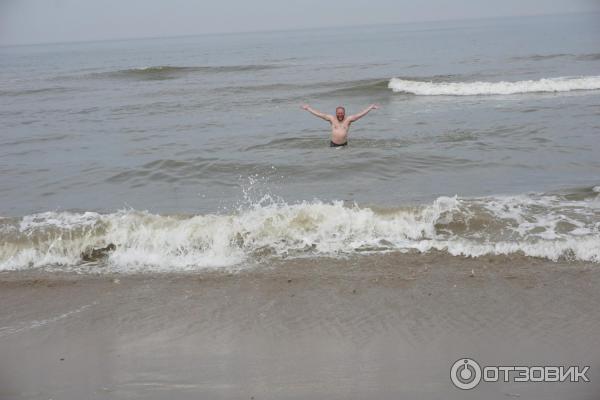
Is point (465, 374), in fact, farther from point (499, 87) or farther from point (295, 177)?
point (499, 87)

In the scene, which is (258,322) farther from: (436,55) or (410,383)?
(436,55)

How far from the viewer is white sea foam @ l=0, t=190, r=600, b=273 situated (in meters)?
5.87

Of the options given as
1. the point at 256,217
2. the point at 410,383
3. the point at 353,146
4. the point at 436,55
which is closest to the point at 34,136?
the point at 353,146

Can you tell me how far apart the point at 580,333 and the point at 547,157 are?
21.8ft

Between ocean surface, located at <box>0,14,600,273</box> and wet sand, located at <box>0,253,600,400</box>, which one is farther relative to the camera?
ocean surface, located at <box>0,14,600,273</box>

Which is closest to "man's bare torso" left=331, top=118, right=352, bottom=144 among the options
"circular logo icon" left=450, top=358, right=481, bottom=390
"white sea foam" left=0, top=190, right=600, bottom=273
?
"white sea foam" left=0, top=190, right=600, bottom=273

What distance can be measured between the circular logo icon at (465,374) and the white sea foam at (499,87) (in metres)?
17.8

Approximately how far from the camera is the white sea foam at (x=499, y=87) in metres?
19.4

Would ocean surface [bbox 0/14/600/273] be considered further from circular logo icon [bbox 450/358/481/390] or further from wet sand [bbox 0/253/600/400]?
circular logo icon [bbox 450/358/481/390]

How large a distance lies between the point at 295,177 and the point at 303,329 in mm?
5561

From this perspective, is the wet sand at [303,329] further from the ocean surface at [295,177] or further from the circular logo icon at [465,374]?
the ocean surface at [295,177]

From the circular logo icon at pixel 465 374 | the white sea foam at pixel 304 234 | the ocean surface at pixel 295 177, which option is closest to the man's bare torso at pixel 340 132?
the ocean surface at pixel 295 177

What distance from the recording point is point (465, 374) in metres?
3.56

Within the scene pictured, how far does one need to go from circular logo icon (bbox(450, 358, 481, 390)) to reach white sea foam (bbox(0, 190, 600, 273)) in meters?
2.14
